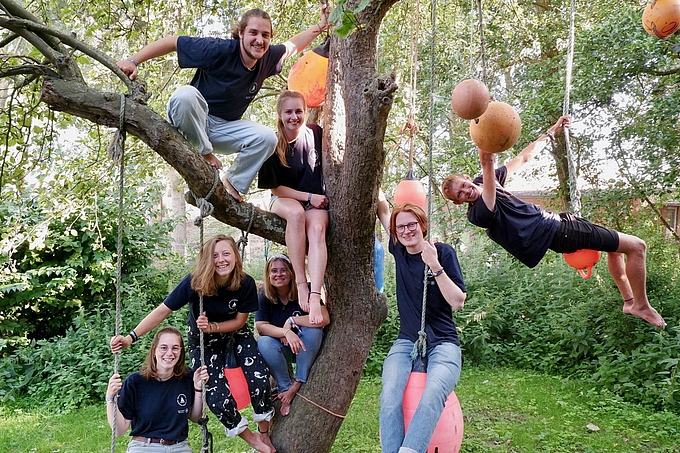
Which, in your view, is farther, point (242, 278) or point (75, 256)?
point (75, 256)

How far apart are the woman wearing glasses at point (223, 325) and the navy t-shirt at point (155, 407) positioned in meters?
0.16

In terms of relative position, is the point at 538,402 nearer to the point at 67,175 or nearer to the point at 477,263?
the point at 477,263

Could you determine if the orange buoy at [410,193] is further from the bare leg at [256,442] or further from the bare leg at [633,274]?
the bare leg at [256,442]

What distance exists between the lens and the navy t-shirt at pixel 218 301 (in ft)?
9.21

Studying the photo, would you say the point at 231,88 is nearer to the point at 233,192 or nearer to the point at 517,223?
the point at 233,192

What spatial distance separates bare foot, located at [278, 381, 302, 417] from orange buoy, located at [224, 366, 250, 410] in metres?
0.21

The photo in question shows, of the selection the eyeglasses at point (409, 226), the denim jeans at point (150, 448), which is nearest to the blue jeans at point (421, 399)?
the eyeglasses at point (409, 226)

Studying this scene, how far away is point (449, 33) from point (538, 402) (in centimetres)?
415

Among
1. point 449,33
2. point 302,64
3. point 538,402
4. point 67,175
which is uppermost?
point 449,33

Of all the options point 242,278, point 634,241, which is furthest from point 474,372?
point 242,278

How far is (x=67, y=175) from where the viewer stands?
4555 millimetres

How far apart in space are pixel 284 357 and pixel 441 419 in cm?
105

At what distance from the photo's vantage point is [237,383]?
9.32ft

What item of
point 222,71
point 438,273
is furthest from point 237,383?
point 222,71
